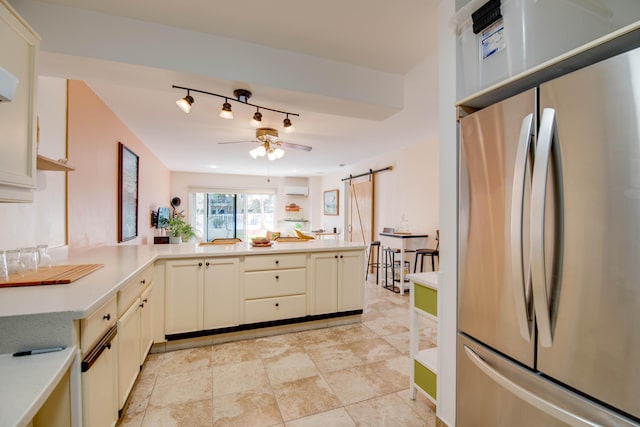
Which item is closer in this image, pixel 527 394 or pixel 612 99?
pixel 612 99

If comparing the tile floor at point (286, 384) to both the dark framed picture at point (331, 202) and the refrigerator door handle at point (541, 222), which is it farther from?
the dark framed picture at point (331, 202)

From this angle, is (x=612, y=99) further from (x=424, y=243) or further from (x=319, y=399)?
(x=424, y=243)

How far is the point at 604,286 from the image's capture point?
0.78 m

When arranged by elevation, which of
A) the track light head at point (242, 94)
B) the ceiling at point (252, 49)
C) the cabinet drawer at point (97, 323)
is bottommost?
the cabinet drawer at point (97, 323)

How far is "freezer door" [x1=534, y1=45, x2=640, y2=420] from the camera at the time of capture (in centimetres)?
73

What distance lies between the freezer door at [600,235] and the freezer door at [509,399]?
0.05 meters

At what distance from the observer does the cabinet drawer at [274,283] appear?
9.07 ft

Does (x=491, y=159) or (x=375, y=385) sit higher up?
(x=491, y=159)

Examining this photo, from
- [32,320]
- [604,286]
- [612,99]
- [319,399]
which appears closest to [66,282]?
→ [32,320]

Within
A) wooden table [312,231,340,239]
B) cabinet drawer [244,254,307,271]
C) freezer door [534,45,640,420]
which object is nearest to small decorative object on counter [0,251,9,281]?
cabinet drawer [244,254,307,271]

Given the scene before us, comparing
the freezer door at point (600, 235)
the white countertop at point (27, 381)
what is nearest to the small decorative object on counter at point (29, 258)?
the white countertop at point (27, 381)

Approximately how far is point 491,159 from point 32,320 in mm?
1885

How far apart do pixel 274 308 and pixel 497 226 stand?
231cm

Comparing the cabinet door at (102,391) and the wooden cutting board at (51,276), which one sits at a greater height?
the wooden cutting board at (51,276)
